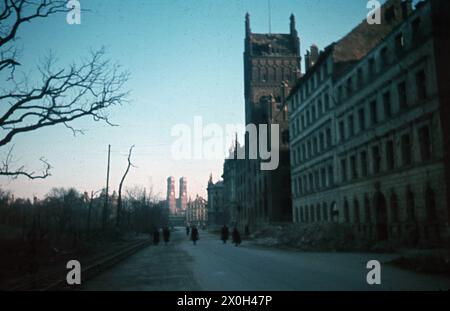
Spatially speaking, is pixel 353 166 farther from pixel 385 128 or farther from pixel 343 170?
pixel 385 128

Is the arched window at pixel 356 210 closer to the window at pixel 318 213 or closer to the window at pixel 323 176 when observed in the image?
the window at pixel 323 176

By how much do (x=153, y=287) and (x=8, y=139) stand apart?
10.6 metres

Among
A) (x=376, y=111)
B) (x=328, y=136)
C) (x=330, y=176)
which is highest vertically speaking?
(x=328, y=136)

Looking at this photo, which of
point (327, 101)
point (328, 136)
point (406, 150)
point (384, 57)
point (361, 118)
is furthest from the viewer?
point (328, 136)

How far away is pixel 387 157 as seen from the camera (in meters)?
28.4

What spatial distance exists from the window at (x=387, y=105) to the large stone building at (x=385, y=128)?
0.07 m

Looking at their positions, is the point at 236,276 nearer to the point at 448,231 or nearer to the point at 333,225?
the point at 448,231

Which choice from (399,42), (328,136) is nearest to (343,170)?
(328,136)

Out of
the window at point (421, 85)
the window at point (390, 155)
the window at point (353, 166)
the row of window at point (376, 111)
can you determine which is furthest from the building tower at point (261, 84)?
the window at point (421, 85)

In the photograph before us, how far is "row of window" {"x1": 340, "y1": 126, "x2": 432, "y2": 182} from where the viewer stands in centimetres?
2411

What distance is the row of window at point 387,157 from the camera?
2411 cm

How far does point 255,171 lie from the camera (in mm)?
69250

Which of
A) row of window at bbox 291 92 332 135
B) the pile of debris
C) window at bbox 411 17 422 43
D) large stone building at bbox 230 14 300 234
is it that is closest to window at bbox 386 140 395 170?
the pile of debris

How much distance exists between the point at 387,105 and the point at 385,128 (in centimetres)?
159
